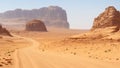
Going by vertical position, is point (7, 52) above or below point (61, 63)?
below

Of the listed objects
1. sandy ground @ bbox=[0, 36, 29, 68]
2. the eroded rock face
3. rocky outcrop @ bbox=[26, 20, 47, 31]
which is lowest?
rocky outcrop @ bbox=[26, 20, 47, 31]

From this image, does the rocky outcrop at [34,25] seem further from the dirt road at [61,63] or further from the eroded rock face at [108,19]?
the dirt road at [61,63]

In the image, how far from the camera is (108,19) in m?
48.9

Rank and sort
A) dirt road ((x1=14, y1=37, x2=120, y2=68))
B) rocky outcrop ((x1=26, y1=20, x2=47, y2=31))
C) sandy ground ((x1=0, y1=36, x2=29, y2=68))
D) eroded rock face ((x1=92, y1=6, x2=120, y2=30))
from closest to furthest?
dirt road ((x1=14, y1=37, x2=120, y2=68)) < sandy ground ((x1=0, y1=36, x2=29, y2=68)) < eroded rock face ((x1=92, y1=6, x2=120, y2=30)) < rocky outcrop ((x1=26, y1=20, x2=47, y2=31))

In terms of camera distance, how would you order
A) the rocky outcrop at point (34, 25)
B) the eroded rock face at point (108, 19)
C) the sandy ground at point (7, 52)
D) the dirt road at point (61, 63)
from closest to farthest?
the dirt road at point (61, 63)
the sandy ground at point (7, 52)
the eroded rock face at point (108, 19)
the rocky outcrop at point (34, 25)

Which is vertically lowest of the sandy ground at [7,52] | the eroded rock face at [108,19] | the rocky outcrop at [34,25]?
the rocky outcrop at [34,25]

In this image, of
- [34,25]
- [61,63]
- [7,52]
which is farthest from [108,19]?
[34,25]

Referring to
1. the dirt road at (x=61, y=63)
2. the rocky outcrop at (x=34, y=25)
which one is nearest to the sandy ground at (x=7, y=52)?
the dirt road at (x=61, y=63)

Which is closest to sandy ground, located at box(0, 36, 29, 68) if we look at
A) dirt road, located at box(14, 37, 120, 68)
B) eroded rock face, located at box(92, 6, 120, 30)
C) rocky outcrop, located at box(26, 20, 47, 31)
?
dirt road, located at box(14, 37, 120, 68)

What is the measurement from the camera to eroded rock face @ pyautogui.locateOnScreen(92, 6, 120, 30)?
4841 centimetres

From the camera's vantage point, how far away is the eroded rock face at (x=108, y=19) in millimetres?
48406

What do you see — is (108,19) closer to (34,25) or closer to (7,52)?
(7,52)

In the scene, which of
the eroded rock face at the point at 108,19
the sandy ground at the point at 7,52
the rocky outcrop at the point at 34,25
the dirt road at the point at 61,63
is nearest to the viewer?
the dirt road at the point at 61,63

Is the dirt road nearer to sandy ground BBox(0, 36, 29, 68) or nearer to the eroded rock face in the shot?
sandy ground BBox(0, 36, 29, 68)
